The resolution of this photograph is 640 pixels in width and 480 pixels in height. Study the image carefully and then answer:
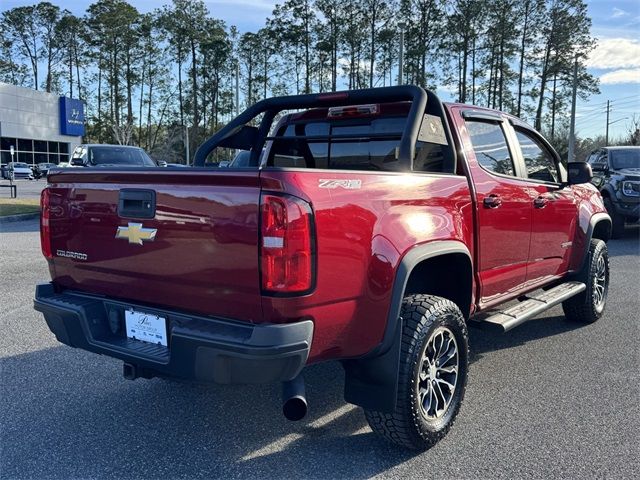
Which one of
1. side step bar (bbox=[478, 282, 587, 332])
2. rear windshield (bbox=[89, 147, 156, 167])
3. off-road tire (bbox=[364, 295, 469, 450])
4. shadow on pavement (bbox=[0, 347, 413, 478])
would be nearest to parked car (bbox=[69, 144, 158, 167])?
rear windshield (bbox=[89, 147, 156, 167])

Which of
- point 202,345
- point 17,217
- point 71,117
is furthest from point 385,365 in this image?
point 71,117

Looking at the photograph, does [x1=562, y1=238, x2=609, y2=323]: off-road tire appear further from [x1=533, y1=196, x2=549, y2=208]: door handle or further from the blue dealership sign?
the blue dealership sign

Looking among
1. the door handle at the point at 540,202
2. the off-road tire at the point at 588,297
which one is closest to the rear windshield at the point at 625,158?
the off-road tire at the point at 588,297

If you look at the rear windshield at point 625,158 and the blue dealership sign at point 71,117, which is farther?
the blue dealership sign at point 71,117

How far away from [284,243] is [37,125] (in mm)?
53375

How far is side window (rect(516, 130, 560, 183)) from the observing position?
4.54 metres

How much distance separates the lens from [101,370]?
4.08 metres

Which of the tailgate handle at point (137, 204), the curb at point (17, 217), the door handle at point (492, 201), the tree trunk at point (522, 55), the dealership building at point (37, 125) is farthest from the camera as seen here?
the dealership building at point (37, 125)

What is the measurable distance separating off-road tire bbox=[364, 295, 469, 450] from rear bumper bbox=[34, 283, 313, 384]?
0.67m

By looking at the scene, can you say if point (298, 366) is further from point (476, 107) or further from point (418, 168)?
point (476, 107)

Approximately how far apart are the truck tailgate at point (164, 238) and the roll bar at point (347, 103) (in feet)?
3.98

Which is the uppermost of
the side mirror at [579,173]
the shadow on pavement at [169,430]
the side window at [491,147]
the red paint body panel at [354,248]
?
the side window at [491,147]

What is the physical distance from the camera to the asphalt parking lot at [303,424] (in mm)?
2807

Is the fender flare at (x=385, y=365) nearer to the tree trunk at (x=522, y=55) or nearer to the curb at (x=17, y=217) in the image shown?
the curb at (x=17, y=217)
